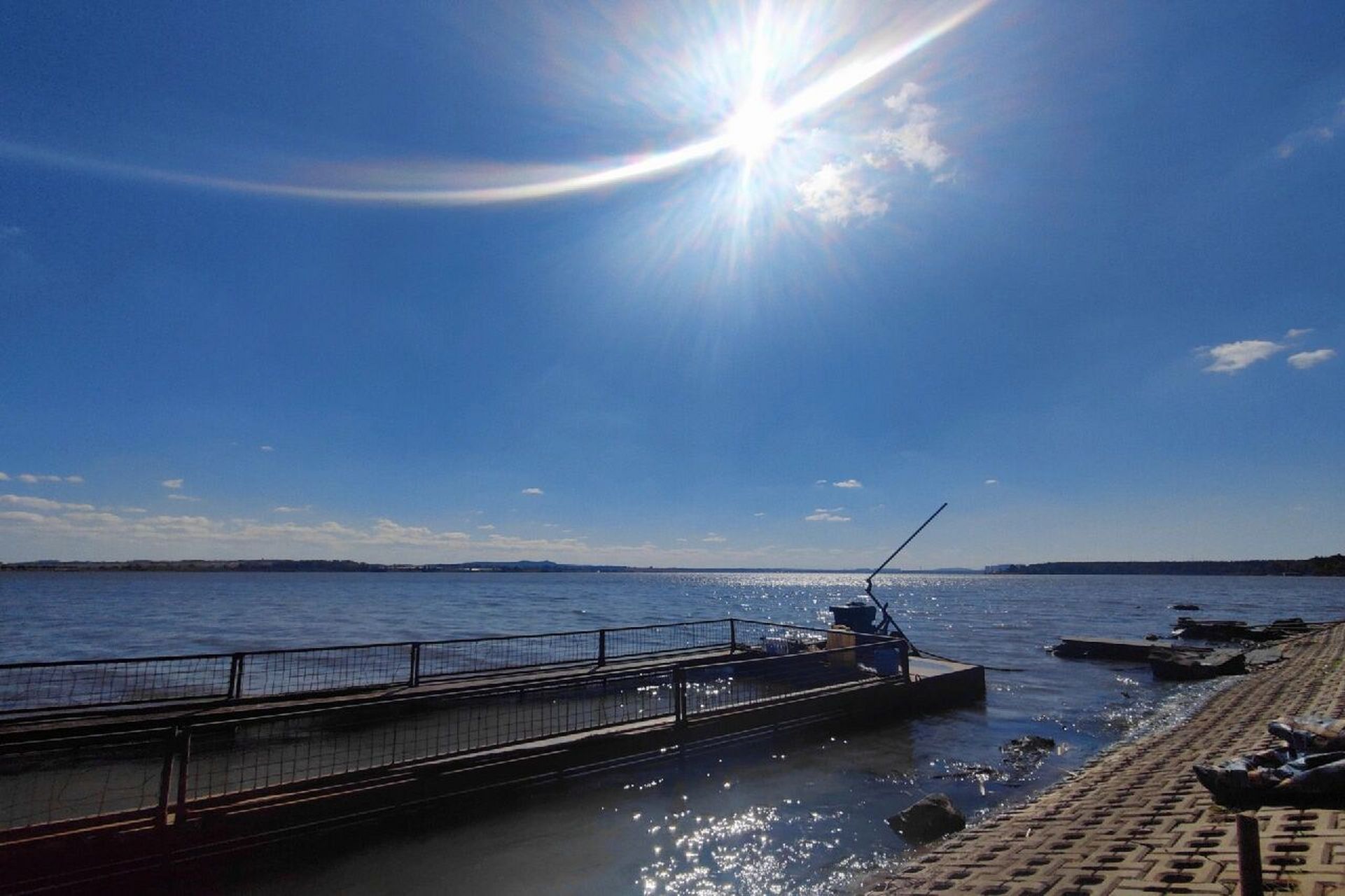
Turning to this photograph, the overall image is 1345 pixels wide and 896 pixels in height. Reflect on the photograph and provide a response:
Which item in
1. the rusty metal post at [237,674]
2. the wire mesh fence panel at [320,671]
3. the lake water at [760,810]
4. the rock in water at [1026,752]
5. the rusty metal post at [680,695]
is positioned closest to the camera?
the lake water at [760,810]

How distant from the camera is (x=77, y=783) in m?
10.5

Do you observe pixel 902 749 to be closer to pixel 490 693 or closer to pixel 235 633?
pixel 490 693

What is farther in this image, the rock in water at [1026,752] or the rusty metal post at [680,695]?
the rock in water at [1026,752]

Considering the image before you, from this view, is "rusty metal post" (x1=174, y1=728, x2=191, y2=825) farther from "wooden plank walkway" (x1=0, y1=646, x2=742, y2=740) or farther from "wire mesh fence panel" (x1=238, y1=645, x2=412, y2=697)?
"wire mesh fence panel" (x1=238, y1=645, x2=412, y2=697)

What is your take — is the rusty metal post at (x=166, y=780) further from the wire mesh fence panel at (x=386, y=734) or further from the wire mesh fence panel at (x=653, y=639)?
the wire mesh fence panel at (x=653, y=639)

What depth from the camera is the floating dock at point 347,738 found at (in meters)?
6.71

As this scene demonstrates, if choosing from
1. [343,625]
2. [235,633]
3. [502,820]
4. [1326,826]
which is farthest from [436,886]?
[343,625]

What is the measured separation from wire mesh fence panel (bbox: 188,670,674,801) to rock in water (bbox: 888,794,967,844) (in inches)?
184

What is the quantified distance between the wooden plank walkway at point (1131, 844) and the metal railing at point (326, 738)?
14.5 ft

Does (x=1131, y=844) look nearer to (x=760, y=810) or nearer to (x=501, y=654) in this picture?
(x=760, y=810)

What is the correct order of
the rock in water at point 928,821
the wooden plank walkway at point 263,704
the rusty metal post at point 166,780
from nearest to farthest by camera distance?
1. the rusty metal post at point 166,780
2. the rock in water at point 928,821
3. the wooden plank walkway at point 263,704

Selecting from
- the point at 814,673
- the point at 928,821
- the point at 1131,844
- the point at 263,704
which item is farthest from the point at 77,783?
the point at 1131,844

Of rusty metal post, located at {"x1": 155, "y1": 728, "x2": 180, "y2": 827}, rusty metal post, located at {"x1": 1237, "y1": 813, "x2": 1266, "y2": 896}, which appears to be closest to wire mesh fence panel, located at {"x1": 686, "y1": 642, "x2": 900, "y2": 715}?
rusty metal post, located at {"x1": 155, "y1": 728, "x2": 180, "y2": 827}

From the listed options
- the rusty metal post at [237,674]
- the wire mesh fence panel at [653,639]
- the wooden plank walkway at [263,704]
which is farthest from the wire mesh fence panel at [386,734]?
the wire mesh fence panel at [653,639]
